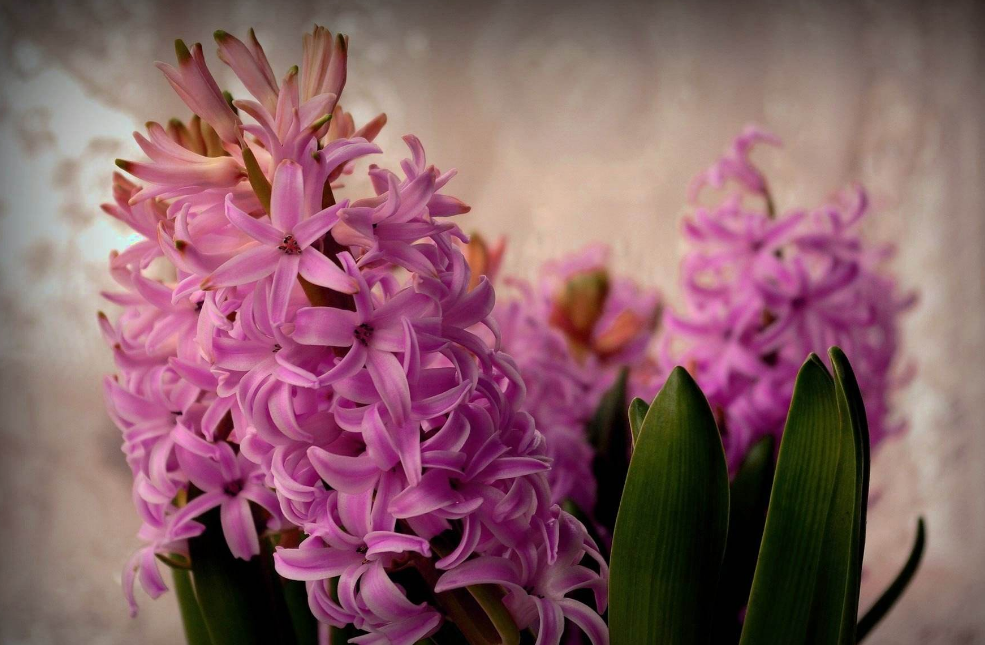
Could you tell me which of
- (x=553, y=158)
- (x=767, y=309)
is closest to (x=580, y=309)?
(x=767, y=309)

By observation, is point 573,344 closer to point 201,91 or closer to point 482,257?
point 482,257

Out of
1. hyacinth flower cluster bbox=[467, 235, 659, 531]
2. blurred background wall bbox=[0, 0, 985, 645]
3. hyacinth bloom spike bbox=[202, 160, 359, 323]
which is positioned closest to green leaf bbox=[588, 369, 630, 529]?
hyacinth flower cluster bbox=[467, 235, 659, 531]

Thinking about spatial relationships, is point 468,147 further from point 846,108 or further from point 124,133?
point 846,108

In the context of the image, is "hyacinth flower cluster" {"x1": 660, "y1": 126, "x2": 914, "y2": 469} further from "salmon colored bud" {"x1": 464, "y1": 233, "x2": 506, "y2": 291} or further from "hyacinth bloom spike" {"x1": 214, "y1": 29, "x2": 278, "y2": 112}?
"hyacinth bloom spike" {"x1": 214, "y1": 29, "x2": 278, "y2": 112}

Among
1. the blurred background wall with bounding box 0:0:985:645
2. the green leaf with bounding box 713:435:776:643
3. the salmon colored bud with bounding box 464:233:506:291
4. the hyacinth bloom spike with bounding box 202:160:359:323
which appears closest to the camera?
the hyacinth bloom spike with bounding box 202:160:359:323

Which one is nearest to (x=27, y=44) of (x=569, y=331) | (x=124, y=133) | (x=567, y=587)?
(x=124, y=133)

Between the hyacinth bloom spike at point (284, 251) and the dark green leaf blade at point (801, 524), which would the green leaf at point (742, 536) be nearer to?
the dark green leaf blade at point (801, 524)
